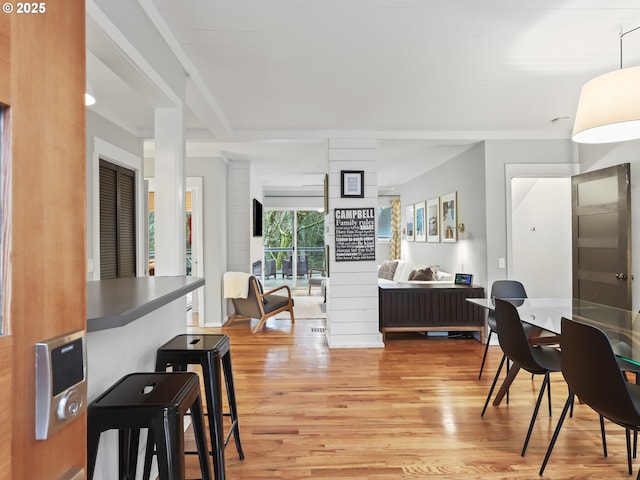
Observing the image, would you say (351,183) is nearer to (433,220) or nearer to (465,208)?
(465,208)

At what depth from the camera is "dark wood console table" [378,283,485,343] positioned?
4789mm

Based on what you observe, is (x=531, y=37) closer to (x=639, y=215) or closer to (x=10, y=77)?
(x=639, y=215)

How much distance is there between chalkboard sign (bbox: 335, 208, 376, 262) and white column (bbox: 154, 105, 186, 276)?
A: 7.59 ft

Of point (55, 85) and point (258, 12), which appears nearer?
point (55, 85)

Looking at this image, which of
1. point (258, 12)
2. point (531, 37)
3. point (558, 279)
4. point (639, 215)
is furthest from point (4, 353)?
point (558, 279)

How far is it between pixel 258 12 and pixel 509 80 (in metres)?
2.06

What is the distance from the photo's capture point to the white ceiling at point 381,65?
219cm

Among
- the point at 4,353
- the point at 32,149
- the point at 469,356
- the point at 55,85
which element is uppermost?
the point at 55,85

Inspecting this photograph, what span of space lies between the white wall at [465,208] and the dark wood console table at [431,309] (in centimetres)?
37

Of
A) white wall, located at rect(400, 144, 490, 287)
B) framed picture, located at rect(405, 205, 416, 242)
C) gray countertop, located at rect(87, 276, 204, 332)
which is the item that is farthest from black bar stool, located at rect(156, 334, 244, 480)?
framed picture, located at rect(405, 205, 416, 242)

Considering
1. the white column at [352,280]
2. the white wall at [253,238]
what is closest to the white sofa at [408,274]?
the white column at [352,280]

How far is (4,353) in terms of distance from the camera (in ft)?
1.60

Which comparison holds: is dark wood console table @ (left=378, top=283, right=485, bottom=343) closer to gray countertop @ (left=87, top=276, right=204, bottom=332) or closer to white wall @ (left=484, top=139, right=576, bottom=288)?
white wall @ (left=484, top=139, right=576, bottom=288)

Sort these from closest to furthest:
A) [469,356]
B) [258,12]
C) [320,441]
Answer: [258,12]
[320,441]
[469,356]
